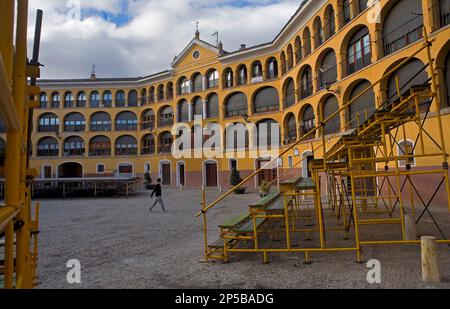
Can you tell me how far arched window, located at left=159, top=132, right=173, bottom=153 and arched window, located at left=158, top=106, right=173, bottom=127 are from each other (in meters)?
1.33

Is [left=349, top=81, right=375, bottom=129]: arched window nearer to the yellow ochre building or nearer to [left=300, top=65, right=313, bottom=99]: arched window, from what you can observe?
the yellow ochre building

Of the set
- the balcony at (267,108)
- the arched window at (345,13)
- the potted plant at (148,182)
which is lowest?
the potted plant at (148,182)

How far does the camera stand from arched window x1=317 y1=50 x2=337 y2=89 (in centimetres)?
2186

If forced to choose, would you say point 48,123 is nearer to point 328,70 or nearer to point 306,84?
point 306,84

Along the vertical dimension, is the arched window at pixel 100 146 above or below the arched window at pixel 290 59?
below

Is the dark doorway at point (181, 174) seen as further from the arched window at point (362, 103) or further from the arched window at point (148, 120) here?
the arched window at point (362, 103)

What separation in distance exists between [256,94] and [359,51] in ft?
46.0

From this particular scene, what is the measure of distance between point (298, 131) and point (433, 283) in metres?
22.2

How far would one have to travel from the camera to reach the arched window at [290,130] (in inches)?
1105

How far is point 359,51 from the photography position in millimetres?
19406

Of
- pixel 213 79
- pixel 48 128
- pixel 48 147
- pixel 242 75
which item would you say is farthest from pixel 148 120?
pixel 242 75

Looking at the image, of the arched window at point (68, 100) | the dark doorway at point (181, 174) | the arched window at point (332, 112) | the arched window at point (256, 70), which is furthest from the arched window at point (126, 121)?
the arched window at point (332, 112)

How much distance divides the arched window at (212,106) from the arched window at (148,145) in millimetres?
10611

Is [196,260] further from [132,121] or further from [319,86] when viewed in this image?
[132,121]
